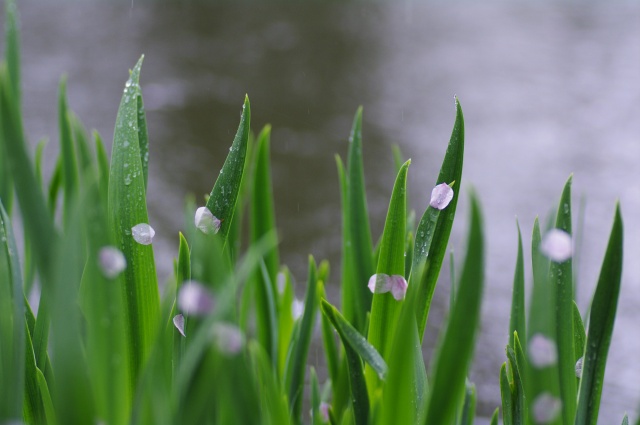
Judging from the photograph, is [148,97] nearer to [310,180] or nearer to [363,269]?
[310,180]

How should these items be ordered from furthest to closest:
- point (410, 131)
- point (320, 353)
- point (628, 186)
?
point (410, 131) → point (628, 186) → point (320, 353)

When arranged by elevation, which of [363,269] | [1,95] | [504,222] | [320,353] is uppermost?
[1,95]

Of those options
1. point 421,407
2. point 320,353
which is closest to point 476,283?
point 421,407

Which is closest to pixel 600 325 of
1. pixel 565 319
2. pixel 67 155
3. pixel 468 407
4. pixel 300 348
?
pixel 565 319

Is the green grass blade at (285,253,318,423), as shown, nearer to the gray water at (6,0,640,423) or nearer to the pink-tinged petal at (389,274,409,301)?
the pink-tinged petal at (389,274,409,301)

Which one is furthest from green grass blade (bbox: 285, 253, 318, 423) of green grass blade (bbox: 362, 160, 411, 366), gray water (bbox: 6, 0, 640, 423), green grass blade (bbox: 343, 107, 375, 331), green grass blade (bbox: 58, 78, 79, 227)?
gray water (bbox: 6, 0, 640, 423)

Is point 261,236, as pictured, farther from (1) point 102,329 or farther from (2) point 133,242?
(1) point 102,329
